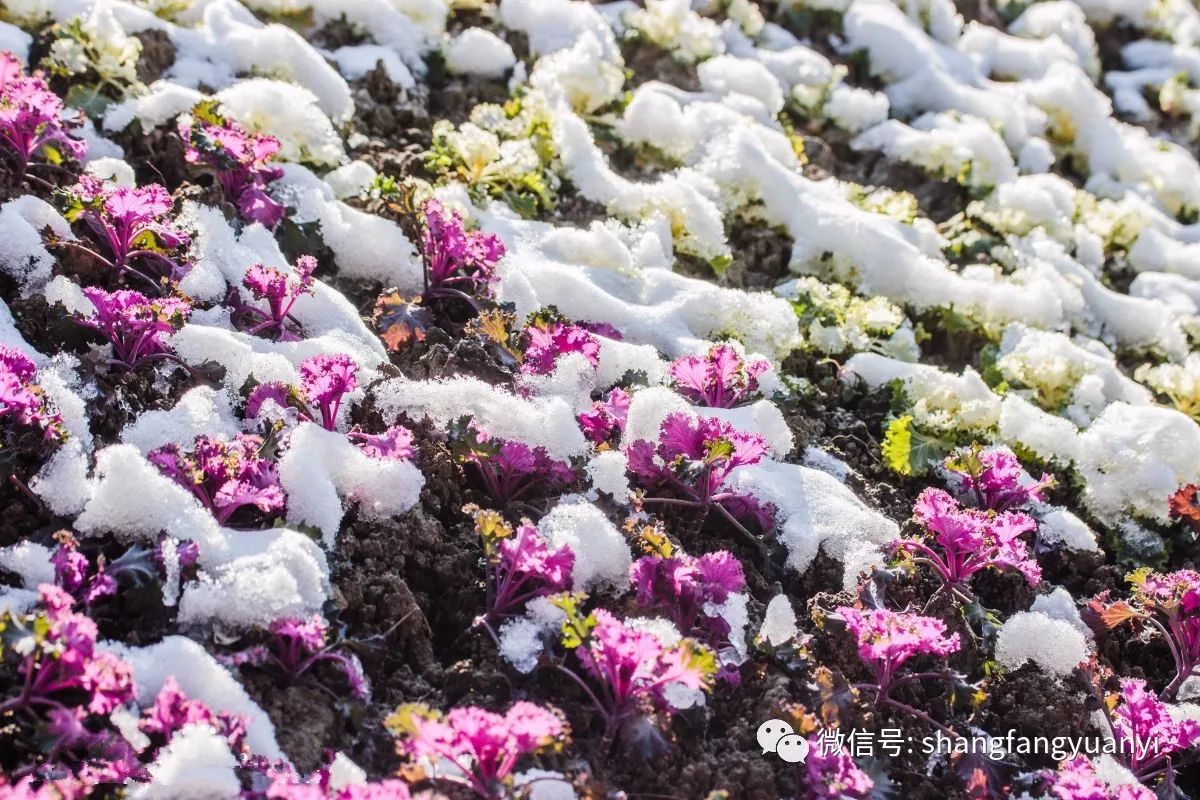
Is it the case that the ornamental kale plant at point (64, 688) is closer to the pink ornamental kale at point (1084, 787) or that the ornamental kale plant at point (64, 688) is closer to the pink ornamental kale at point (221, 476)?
the pink ornamental kale at point (221, 476)

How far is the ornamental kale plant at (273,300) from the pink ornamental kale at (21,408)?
0.54m

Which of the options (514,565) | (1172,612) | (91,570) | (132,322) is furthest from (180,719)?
(1172,612)

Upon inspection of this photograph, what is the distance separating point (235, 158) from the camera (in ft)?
8.60

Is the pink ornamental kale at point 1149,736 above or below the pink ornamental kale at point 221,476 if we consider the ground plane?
below

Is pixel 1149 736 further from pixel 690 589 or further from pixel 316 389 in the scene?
pixel 316 389

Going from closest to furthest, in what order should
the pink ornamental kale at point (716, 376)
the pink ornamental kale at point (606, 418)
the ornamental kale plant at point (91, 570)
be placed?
the ornamental kale plant at point (91, 570), the pink ornamental kale at point (606, 418), the pink ornamental kale at point (716, 376)

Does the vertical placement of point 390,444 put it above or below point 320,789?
above

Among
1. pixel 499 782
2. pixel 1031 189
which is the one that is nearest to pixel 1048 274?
pixel 1031 189

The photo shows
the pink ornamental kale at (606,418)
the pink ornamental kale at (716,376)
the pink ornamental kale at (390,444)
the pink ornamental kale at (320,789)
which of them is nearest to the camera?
the pink ornamental kale at (320,789)

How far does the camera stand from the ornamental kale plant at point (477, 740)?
1621 millimetres

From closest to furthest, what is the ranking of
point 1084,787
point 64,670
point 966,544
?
1. point 64,670
2. point 1084,787
3. point 966,544

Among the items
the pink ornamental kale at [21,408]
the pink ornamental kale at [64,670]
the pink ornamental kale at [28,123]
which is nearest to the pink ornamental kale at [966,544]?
the pink ornamental kale at [64,670]

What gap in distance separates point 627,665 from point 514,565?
0.31 metres

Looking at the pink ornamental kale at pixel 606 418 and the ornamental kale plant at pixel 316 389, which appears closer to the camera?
the ornamental kale plant at pixel 316 389
